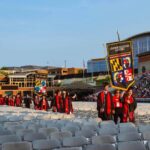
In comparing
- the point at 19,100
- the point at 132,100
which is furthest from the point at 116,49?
→ the point at 19,100

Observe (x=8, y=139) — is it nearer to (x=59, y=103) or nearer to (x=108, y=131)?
(x=108, y=131)

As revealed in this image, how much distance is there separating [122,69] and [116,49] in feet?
3.49

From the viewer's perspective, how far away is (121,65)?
17.7 m

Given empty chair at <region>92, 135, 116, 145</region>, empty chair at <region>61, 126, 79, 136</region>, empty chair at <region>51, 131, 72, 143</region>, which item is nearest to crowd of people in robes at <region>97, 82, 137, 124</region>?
empty chair at <region>61, 126, 79, 136</region>

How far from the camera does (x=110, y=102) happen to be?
14.0 m

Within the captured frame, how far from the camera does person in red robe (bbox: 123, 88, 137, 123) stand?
46.1ft

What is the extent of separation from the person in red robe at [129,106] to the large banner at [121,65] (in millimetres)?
2750

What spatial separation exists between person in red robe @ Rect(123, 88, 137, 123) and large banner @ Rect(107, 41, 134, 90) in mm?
2750

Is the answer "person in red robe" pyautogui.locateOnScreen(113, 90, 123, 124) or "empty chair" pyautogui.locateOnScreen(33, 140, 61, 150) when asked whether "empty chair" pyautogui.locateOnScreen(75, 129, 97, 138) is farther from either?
"person in red robe" pyautogui.locateOnScreen(113, 90, 123, 124)

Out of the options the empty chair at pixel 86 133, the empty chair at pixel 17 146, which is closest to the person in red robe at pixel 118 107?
the empty chair at pixel 86 133

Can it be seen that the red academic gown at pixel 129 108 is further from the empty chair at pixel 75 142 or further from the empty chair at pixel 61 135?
the empty chair at pixel 75 142

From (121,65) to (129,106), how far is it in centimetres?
381

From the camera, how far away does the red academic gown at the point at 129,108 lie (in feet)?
46.2

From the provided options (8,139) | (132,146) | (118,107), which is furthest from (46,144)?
(118,107)
